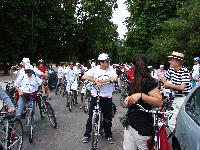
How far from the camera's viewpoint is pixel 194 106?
5.96 m

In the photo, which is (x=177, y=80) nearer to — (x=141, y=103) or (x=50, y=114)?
(x=141, y=103)

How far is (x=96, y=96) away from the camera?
9883mm

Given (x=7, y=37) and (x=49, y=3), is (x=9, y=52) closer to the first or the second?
(x=7, y=37)

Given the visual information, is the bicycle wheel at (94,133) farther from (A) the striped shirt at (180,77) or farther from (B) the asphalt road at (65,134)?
(A) the striped shirt at (180,77)

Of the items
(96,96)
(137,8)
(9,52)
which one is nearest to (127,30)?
(137,8)

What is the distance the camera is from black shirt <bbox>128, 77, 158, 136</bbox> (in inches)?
215

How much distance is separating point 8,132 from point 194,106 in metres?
3.42

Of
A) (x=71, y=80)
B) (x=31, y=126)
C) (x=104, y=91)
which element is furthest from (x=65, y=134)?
(x=71, y=80)

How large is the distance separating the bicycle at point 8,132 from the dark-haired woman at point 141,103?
2.60 meters

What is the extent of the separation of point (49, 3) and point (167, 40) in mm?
27790

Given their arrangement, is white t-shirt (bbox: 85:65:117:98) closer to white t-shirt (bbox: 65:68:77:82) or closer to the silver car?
the silver car

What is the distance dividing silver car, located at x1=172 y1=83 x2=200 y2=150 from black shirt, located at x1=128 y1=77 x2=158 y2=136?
477 millimetres

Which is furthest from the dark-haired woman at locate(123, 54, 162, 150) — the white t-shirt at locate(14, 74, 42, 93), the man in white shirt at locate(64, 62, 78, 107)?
the man in white shirt at locate(64, 62, 78, 107)

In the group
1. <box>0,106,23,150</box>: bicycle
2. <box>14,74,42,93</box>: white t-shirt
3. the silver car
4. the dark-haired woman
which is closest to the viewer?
the silver car
